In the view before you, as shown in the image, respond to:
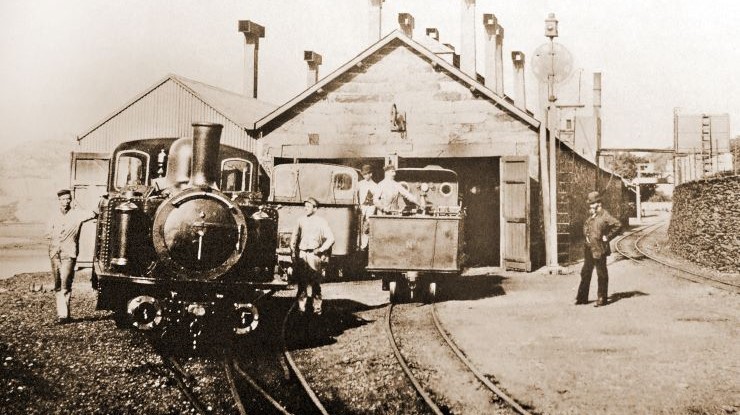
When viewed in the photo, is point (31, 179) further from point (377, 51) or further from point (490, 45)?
point (377, 51)

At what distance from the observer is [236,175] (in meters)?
9.84

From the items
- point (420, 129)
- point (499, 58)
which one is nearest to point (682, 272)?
point (420, 129)

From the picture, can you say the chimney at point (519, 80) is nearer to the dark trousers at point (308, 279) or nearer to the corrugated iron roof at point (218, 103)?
the corrugated iron roof at point (218, 103)

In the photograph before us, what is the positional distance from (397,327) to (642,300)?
16.1 feet

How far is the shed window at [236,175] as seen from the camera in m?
9.72

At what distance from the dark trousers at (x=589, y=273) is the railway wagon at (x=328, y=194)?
4.78m

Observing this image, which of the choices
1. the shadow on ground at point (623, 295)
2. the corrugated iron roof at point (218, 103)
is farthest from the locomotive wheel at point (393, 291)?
the corrugated iron roof at point (218, 103)

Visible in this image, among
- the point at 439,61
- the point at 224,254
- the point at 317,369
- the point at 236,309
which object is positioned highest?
the point at 439,61

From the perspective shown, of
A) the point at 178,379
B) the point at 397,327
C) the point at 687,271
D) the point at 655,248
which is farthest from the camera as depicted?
the point at 655,248

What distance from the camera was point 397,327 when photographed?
8.42m

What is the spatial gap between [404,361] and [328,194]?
7843 mm

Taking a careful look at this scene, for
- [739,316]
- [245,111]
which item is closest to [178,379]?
[739,316]

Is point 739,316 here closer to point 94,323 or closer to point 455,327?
point 455,327

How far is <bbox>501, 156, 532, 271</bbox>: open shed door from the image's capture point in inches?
590
